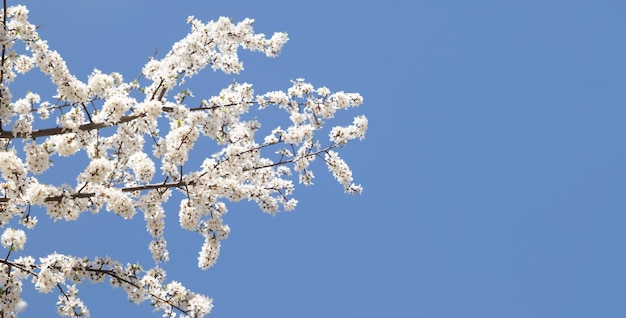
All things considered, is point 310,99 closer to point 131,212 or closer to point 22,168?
point 131,212

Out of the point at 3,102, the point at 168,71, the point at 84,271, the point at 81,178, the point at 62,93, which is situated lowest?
the point at 84,271

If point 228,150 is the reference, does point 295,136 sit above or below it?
above

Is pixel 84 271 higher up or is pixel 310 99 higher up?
pixel 310 99

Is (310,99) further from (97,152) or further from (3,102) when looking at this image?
(3,102)

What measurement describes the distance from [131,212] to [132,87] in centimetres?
299

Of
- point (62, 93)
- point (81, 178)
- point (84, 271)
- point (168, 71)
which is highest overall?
point (168, 71)

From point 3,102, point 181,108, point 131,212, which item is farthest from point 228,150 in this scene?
point 3,102

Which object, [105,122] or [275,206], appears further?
[275,206]

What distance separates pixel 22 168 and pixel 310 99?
559 cm

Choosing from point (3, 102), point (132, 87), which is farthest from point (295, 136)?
point (3, 102)

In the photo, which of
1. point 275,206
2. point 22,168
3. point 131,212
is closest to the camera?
point 22,168

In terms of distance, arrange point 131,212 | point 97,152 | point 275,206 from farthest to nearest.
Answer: point 275,206
point 97,152
point 131,212

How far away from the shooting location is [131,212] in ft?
37.8

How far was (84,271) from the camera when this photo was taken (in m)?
11.9
